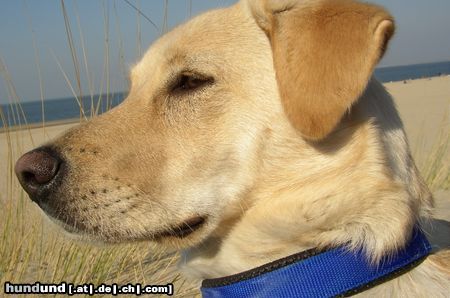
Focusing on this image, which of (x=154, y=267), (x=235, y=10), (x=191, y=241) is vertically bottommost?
(x=154, y=267)

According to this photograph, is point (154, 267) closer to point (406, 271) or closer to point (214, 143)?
point (214, 143)

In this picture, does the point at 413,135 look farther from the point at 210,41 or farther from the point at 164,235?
the point at 164,235

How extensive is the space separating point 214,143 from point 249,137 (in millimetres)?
154

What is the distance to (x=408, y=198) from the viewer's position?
2027 millimetres

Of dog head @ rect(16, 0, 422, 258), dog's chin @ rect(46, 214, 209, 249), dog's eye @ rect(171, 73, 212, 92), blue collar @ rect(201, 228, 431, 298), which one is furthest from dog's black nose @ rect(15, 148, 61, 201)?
blue collar @ rect(201, 228, 431, 298)

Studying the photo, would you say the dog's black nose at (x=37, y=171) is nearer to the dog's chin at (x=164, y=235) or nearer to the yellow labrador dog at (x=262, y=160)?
the yellow labrador dog at (x=262, y=160)

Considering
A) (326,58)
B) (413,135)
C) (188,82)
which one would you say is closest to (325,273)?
(326,58)

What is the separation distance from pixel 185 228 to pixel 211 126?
461 millimetres

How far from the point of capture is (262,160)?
215cm

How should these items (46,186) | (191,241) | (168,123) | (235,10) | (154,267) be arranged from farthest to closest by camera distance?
(154,267) → (235,10) → (168,123) → (191,241) → (46,186)

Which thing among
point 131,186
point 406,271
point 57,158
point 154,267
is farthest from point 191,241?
point 154,267

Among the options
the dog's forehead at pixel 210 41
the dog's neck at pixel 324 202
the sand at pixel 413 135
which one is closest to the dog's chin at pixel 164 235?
the dog's neck at pixel 324 202

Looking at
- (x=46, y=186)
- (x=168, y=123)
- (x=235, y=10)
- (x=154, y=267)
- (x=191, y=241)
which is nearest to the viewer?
(x=46, y=186)

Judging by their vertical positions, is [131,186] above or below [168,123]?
below
